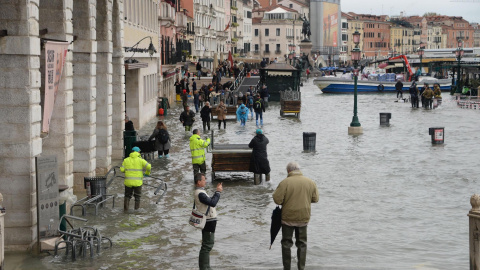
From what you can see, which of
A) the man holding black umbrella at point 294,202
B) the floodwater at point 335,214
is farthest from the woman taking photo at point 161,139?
the man holding black umbrella at point 294,202

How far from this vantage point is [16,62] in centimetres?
1515

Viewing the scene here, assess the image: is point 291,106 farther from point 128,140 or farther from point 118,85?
point 118,85

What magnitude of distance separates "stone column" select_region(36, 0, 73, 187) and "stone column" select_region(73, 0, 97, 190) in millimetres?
2650

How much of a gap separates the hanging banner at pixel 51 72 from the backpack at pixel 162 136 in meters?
11.4

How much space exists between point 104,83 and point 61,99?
640 cm

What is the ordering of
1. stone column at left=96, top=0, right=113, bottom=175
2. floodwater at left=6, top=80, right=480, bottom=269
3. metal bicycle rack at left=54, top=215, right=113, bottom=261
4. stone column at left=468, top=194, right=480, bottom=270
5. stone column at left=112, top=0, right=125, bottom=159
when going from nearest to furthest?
stone column at left=468, top=194, right=480, bottom=270
metal bicycle rack at left=54, top=215, right=113, bottom=261
floodwater at left=6, top=80, right=480, bottom=269
stone column at left=96, top=0, right=113, bottom=175
stone column at left=112, top=0, right=125, bottom=159

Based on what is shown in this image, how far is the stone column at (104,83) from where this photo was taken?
24.7 meters

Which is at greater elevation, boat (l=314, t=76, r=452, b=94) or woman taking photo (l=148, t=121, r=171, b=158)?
boat (l=314, t=76, r=452, b=94)

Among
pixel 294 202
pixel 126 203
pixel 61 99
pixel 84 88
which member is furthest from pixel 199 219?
pixel 84 88

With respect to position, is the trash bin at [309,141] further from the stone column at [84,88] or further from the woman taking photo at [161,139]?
the stone column at [84,88]

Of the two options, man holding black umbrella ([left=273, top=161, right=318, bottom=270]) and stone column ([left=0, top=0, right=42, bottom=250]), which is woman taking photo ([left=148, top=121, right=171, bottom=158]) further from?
man holding black umbrella ([left=273, top=161, right=318, bottom=270])

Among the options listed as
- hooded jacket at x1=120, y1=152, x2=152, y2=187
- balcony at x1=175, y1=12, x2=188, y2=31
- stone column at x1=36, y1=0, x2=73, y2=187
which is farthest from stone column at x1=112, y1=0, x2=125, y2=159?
balcony at x1=175, y1=12, x2=188, y2=31

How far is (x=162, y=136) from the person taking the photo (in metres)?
28.6

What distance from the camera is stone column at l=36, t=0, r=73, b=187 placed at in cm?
1794
